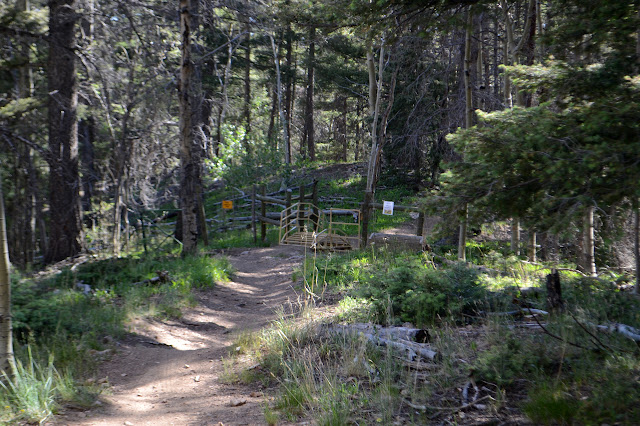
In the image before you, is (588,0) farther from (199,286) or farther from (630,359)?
(199,286)

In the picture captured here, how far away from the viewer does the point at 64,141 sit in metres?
11.8

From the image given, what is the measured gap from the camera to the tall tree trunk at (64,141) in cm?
1147

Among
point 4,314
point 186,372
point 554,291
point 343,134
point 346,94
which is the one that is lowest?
point 186,372

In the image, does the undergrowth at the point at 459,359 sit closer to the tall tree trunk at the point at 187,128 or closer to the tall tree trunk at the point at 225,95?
the tall tree trunk at the point at 187,128

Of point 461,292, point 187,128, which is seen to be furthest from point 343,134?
point 461,292

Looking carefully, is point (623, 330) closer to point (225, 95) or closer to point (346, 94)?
point (225, 95)

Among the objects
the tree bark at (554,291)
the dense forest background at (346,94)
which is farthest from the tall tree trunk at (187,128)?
the tree bark at (554,291)

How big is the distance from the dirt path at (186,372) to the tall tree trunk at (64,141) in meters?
4.27

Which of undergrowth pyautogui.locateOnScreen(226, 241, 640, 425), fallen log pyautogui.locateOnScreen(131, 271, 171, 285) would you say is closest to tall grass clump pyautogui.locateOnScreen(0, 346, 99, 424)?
undergrowth pyautogui.locateOnScreen(226, 241, 640, 425)

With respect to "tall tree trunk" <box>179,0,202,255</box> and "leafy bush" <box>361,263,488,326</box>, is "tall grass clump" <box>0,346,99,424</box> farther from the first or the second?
"tall tree trunk" <box>179,0,202,255</box>

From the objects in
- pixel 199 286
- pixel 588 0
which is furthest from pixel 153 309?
pixel 588 0

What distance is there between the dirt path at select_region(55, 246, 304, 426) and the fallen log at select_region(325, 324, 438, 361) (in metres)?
1.20

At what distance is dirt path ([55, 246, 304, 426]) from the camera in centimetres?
447

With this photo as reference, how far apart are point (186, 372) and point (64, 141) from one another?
332 inches
